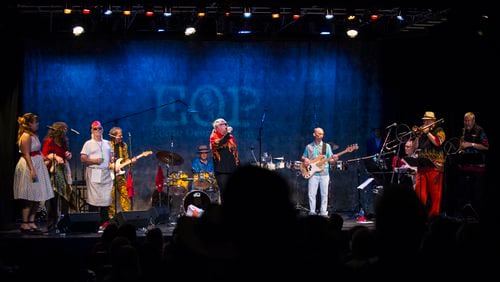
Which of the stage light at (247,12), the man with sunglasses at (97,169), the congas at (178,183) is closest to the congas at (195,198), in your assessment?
the congas at (178,183)

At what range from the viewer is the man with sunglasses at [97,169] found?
42.7 feet

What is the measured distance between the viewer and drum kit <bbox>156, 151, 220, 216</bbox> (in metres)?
14.5

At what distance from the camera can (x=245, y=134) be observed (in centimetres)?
1692

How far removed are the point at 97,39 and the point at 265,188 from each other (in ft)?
46.9

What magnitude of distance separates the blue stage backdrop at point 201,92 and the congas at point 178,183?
1.48 meters

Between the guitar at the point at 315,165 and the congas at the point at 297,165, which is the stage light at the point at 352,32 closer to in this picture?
the guitar at the point at 315,165

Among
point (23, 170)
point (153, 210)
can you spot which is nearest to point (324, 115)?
point (153, 210)

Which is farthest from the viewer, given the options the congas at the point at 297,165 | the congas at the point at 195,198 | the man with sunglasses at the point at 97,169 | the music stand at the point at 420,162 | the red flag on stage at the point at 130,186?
the congas at the point at 297,165

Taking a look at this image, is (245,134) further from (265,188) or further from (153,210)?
(265,188)

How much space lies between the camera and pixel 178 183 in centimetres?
1503

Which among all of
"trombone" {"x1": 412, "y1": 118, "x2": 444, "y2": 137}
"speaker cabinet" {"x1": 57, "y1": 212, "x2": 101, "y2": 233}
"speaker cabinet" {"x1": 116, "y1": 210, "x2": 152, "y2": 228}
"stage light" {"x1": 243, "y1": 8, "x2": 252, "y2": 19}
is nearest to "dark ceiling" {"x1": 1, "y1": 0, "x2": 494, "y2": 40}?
"stage light" {"x1": 243, "y1": 8, "x2": 252, "y2": 19}

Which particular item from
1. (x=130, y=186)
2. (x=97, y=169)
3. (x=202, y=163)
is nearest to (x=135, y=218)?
(x=97, y=169)

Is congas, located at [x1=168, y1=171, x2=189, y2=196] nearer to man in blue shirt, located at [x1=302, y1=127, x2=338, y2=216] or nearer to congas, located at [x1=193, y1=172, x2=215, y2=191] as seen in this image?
congas, located at [x1=193, y1=172, x2=215, y2=191]

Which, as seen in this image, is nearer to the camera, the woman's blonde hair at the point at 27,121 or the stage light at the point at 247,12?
the woman's blonde hair at the point at 27,121
